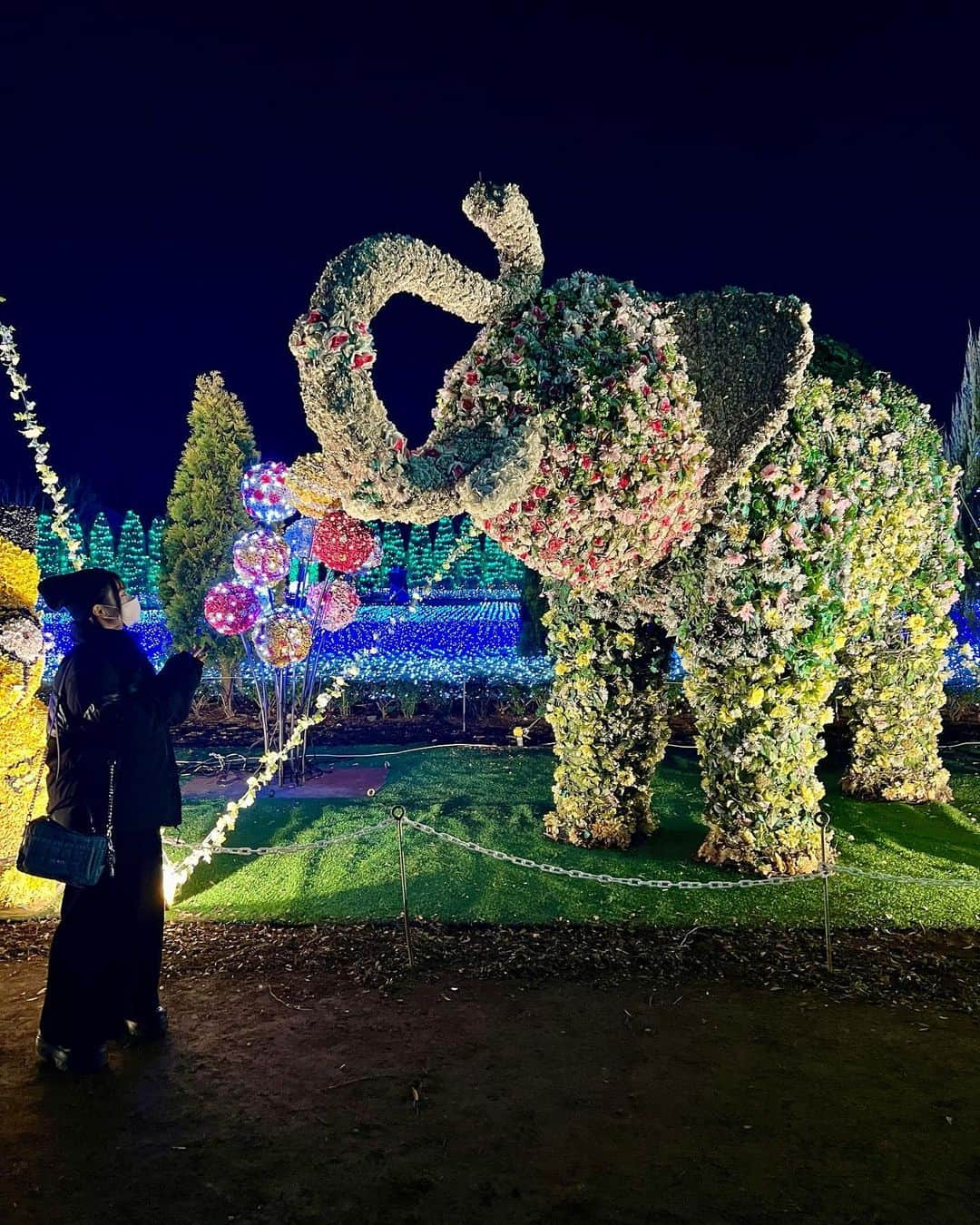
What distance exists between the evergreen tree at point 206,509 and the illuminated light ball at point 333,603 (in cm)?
441

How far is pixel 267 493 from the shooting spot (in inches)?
248

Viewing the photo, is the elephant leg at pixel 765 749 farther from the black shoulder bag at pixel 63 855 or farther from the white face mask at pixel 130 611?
the black shoulder bag at pixel 63 855

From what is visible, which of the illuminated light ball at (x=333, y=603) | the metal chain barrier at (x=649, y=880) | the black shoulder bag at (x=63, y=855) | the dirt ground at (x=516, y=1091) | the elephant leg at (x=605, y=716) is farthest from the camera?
the illuminated light ball at (x=333, y=603)

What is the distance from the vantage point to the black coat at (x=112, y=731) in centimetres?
325

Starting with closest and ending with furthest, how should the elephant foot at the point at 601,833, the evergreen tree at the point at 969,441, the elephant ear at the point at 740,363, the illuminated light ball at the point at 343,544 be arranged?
the elephant ear at the point at 740,363 → the elephant foot at the point at 601,833 → the illuminated light ball at the point at 343,544 → the evergreen tree at the point at 969,441

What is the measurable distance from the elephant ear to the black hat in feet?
8.88

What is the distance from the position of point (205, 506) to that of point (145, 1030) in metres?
8.59

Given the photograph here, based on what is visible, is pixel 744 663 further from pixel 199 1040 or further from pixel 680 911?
pixel 199 1040

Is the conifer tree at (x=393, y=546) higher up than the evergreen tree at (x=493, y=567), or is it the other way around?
the conifer tree at (x=393, y=546)

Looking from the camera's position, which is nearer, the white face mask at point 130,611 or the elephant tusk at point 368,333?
the elephant tusk at point 368,333

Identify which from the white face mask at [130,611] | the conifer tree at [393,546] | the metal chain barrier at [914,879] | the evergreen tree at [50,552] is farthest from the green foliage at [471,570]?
the white face mask at [130,611]

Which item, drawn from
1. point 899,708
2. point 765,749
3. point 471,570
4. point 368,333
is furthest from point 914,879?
point 471,570

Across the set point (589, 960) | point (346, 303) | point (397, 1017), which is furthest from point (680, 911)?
point (346, 303)

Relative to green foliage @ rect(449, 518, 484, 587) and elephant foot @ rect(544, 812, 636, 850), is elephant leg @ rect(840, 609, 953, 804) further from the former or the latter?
green foliage @ rect(449, 518, 484, 587)
